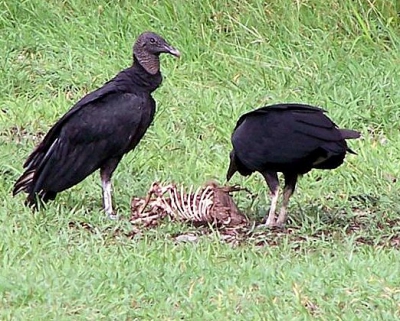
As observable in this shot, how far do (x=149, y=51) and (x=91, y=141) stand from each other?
67cm

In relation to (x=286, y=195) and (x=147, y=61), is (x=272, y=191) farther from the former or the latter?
(x=147, y=61)

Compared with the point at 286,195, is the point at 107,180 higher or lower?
higher

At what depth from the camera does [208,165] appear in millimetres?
6406

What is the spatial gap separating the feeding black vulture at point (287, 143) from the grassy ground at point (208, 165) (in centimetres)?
28

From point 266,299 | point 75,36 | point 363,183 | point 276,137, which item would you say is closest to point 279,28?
point 75,36

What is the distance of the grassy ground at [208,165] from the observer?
4082 millimetres

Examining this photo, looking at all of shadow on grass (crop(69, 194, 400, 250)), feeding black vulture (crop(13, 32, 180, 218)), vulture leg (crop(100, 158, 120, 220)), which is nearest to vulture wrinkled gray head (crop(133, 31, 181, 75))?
feeding black vulture (crop(13, 32, 180, 218))

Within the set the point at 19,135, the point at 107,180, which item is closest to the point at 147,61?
the point at 107,180

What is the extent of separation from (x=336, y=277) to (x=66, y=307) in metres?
1.12

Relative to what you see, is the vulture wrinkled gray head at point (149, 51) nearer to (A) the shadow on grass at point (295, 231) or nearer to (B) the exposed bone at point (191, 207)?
(B) the exposed bone at point (191, 207)

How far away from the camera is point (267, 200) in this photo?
18.8ft

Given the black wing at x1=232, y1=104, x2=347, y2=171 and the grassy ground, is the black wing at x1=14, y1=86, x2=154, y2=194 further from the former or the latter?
the black wing at x1=232, y1=104, x2=347, y2=171

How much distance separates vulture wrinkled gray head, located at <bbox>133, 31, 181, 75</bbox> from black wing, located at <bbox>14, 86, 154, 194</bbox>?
0.28m

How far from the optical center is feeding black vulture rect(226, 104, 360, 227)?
16.0ft
